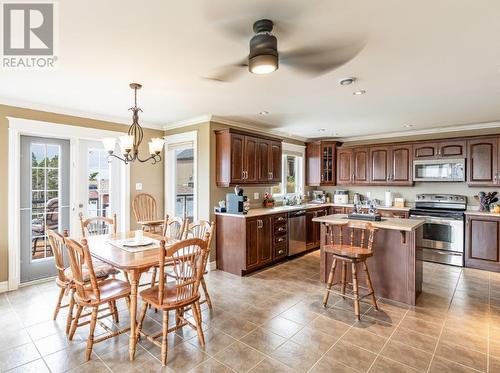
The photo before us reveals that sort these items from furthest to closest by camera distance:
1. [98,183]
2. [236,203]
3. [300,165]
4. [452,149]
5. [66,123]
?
[300,165]
[452,149]
[98,183]
[236,203]
[66,123]

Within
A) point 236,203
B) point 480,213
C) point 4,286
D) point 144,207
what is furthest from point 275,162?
point 4,286

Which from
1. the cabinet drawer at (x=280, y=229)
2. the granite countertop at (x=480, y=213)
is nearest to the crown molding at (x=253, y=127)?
the cabinet drawer at (x=280, y=229)

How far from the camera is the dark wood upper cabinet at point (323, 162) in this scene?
6547mm

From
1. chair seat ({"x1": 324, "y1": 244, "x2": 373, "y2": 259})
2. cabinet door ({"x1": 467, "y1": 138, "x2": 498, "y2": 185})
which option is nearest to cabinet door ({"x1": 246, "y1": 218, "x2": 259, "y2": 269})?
chair seat ({"x1": 324, "y1": 244, "x2": 373, "y2": 259})

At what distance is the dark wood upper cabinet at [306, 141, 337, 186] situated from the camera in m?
6.55

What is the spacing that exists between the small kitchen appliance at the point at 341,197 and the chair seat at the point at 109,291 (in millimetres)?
5049

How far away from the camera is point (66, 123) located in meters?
4.09

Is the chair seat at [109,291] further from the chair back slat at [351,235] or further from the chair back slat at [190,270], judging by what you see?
the chair back slat at [351,235]

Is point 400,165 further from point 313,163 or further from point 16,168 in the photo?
point 16,168

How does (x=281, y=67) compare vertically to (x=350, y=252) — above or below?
above

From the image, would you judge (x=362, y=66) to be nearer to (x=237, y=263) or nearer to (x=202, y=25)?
(x=202, y=25)

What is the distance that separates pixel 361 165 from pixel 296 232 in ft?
7.37

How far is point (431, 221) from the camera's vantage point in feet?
16.6

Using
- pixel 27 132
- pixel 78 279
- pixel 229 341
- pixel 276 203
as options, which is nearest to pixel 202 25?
pixel 78 279
